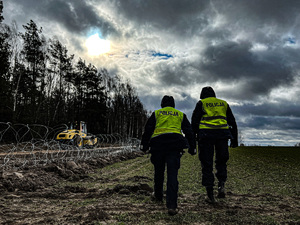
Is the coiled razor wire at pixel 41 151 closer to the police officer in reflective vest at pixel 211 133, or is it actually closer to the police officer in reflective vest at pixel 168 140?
the police officer in reflective vest at pixel 168 140

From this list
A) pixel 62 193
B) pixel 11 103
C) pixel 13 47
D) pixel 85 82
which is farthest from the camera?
pixel 85 82

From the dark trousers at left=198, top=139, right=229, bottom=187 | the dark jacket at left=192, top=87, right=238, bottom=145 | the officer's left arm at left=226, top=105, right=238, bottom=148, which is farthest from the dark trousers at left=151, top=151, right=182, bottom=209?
the officer's left arm at left=226, top=105, right=238, bottom=148

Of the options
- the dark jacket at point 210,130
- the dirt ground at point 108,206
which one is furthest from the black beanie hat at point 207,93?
the dirt ground at point 108,206

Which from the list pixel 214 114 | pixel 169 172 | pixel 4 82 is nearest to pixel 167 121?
pixel 169 172

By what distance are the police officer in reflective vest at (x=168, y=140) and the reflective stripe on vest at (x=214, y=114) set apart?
40 cm

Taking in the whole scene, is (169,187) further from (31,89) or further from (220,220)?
(31,89)

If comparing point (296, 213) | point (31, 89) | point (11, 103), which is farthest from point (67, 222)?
point (31, 89)

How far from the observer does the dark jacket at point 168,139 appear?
3.66m

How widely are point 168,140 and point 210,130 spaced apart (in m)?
0.89

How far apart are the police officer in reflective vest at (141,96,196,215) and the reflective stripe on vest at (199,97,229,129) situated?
0.40 meters

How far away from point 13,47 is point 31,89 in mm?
4797

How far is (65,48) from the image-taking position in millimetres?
29781

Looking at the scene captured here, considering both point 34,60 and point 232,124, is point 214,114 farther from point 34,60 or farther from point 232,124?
point 34,60

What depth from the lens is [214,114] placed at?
4.20m
